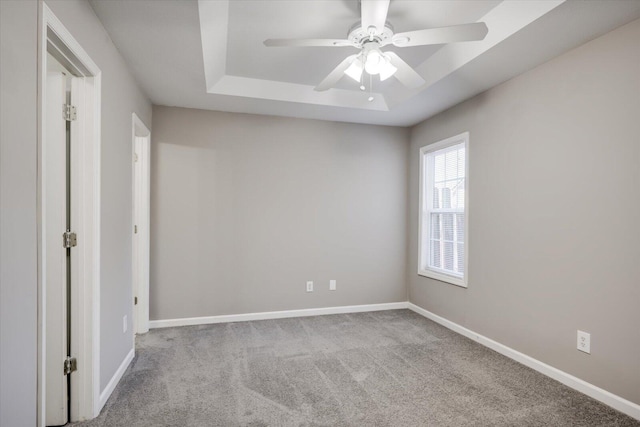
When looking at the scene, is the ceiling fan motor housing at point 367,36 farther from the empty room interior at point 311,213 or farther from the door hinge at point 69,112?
the door hinge at point 69,112

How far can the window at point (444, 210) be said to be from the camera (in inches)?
145

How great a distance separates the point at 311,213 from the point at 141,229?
1.90m

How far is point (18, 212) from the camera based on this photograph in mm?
1238

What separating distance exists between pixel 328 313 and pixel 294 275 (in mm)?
657

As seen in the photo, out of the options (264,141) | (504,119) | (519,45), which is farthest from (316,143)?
(519,45)

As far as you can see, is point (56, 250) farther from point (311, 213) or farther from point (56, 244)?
point (311, 213)

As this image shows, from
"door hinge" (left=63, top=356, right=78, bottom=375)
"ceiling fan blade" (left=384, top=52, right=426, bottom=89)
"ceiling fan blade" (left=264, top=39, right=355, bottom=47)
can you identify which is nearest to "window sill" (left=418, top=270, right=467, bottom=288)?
"ceiling fan blade" (left=384, top=52, right=426, bottom=89)

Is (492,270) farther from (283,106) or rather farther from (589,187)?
(283,106)

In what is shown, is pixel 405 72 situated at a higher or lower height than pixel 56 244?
higher

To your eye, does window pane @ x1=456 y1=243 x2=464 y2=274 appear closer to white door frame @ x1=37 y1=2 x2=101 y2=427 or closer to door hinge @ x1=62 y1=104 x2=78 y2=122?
white door frame @ x1=37 y1=2 x2=101 y2=427

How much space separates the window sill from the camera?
3.55m

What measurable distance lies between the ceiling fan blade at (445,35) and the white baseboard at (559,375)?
2419 millimetres

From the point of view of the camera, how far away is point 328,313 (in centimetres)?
423

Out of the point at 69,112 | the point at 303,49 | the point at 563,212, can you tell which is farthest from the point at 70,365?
the point at 563,212
